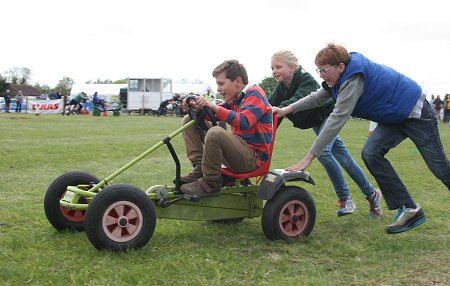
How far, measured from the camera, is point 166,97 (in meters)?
40.7

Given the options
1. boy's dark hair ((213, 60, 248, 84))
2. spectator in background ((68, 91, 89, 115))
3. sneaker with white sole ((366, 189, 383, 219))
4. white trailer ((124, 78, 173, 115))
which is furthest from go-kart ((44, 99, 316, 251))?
white trailer ((124, 78, 173, 115))

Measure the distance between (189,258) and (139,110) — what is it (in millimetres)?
37229

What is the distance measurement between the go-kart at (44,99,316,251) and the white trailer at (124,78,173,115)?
3556 cm

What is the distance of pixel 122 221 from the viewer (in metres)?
3.59

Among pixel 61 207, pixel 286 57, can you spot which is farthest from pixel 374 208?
pixel 61 207

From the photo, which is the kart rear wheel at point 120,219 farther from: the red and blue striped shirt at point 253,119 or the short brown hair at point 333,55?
the short brown hair at point 333,55

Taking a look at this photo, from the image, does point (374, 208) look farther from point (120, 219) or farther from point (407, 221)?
point (120, 219)

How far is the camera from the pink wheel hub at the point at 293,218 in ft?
13.7

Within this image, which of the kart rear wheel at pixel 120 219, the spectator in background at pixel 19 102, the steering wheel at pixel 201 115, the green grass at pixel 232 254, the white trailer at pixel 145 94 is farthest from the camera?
the white trailer at pixel 145 94

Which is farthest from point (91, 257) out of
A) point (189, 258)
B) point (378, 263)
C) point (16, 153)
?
point (16, 153)

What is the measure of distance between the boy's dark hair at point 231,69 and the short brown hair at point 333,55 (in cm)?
64

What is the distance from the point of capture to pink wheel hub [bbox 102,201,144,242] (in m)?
3.55

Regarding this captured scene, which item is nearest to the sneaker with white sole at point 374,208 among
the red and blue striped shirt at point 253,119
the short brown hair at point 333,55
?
the red and blue striped shirt at point 253,119

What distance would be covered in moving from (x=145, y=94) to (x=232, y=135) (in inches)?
1444
